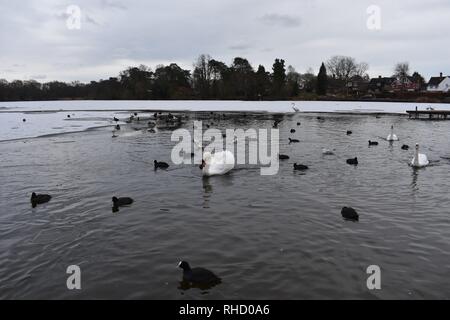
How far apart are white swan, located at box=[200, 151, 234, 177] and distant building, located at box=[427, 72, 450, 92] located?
369 feet

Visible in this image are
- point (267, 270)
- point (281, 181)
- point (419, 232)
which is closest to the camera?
point (267, 270)

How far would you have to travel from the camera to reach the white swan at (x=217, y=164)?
650 inches

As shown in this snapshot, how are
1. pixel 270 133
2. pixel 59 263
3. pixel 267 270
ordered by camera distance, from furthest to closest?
pixel 270 133
pixel 59 263
pixel 267 270

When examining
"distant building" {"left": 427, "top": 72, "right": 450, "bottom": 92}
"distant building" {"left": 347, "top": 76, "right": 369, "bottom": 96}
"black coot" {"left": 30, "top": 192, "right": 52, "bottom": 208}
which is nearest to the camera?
"black coot" {"left": 30, "top": 192, "right": 52, "bottom": 208}

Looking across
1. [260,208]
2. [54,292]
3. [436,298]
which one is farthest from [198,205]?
[436,298]

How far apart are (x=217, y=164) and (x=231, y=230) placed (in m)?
6.28

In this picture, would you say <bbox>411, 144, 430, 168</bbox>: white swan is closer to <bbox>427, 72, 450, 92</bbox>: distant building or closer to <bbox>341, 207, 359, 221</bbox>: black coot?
<bbox>341, 207, 359, 221</bbox>: black coot

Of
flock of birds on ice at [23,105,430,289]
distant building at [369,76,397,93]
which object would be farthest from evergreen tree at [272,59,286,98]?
flock of birds on ice at [23,105,430,289]

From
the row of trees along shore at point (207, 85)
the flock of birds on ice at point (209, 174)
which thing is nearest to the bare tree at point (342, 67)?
the row of trees along shore at point (207, 85)

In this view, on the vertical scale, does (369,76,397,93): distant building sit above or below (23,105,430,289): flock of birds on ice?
above

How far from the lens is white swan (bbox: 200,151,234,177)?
54.1ft
